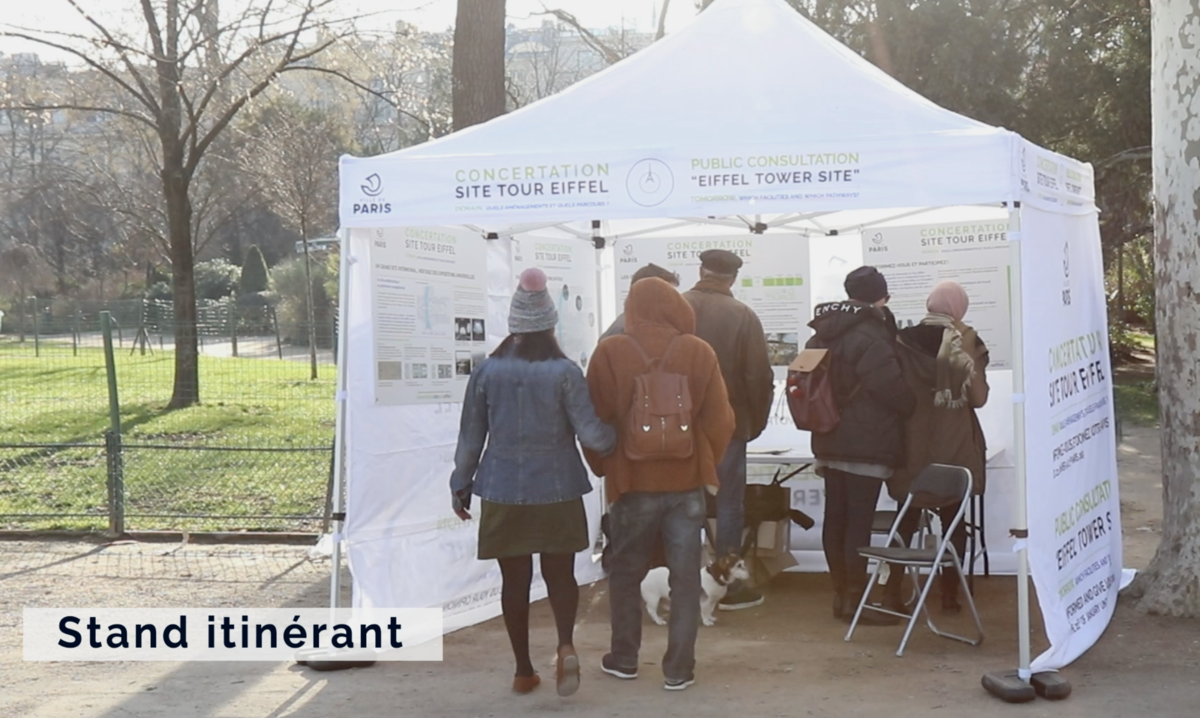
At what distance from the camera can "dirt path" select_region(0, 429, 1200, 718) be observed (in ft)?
17.1

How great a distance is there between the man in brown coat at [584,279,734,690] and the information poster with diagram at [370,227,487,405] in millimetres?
1352

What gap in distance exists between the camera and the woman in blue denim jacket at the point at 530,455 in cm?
521

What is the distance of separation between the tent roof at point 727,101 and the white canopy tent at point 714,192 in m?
0.01

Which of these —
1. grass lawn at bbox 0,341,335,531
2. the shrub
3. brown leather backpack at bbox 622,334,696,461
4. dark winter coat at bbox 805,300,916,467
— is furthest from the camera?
the shrub

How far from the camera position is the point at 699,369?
5.21 meters

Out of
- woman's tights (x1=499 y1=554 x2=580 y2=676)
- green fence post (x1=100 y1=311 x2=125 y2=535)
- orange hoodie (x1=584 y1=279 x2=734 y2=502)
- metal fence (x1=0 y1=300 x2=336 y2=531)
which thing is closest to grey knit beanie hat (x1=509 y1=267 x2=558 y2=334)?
orange hoodie (x1=584 y1=279 x2=734 y2=502)

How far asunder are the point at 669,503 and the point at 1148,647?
259 cm

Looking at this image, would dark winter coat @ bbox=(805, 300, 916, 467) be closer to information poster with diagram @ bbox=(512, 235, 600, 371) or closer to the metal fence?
information poster with diagram @ bbox=(512, 235, 600, 371)

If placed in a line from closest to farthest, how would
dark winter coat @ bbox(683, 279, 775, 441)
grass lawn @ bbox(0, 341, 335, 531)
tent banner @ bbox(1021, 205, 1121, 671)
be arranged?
tent banner @ bbox(1021, 205, 1121, 671), dark winter coat @ bbox(683, 279, 775, 441), grass lawn @ bbox(0, 341, 335, 531)

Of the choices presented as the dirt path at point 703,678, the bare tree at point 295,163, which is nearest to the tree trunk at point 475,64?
the dirt path at point 703,678

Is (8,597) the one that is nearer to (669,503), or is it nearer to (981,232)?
(669,503)

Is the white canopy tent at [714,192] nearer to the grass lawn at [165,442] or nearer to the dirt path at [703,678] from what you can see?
the dirt path at [703,678]

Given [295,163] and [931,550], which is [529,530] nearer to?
[931,550]

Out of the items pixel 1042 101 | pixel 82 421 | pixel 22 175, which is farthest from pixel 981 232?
pixel 22 175
